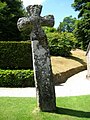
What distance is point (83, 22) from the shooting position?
40.5 meters

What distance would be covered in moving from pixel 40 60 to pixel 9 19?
2708cm

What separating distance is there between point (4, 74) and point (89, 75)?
8.43 metres

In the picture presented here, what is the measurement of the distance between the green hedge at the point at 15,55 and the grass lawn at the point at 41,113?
9.67 m

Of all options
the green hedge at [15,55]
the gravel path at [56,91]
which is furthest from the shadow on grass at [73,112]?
the green hedge at [15,55]

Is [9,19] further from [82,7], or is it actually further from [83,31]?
[82,7]

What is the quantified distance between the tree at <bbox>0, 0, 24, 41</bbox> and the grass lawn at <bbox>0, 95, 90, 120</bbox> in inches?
947

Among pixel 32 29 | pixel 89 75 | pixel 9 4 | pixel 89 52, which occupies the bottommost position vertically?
pixel 89 75

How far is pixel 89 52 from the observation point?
26.2 m

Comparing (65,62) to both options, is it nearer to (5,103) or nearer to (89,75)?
(89,75)

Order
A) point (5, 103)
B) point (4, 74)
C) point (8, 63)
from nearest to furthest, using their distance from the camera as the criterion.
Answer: point (5, 103)
point (4, 74)
point (8, 63)

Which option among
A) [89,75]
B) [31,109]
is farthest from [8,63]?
[31,109]

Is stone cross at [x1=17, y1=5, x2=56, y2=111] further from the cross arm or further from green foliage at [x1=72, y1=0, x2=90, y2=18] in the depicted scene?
green foliage at [x1=72, y1=0, x2=90, y2=18]

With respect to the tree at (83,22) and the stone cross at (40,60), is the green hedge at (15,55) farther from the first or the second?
the tree at (83,22)

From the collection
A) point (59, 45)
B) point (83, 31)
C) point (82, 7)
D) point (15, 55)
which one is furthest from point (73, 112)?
point (82, 7)
